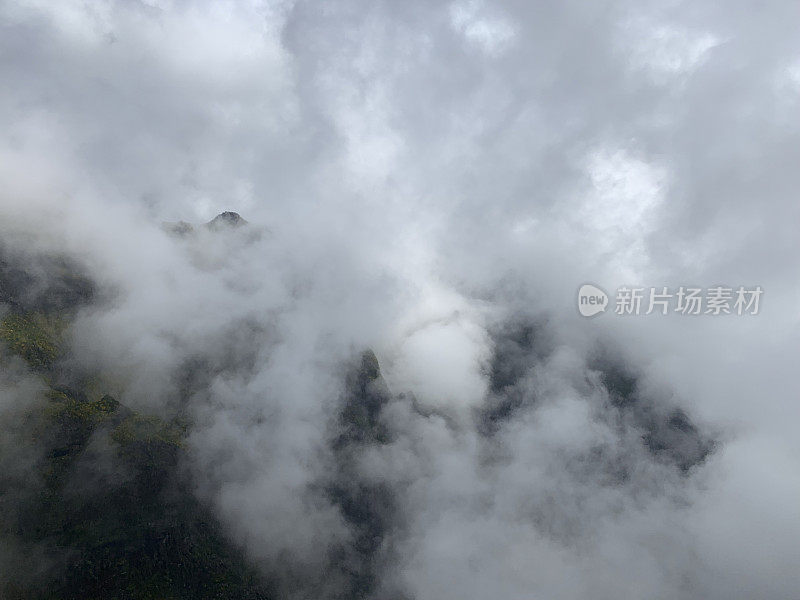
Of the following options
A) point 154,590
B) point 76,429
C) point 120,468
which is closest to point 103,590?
point 154,590

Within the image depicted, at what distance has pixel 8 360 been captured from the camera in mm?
194625

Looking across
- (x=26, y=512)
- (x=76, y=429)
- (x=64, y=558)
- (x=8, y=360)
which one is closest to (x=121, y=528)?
(x=64, y=558)

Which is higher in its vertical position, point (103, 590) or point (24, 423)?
point (24, 423)

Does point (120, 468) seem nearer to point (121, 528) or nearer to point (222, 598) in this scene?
point (121, 528)

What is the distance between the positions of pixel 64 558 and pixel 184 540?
43.1m

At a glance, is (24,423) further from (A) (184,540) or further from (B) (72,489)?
(A) (184,540)

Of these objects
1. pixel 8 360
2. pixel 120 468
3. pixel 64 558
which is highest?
pixel 8 360

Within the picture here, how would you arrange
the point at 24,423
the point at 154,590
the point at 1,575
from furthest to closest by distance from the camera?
1. the point at 24,423
2. the point at 154,590
3. the point at 1,575

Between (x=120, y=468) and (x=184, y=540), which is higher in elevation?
(x=120, y=468)

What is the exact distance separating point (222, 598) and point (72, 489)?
7764cm

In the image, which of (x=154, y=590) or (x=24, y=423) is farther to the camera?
(x=24, y=423)

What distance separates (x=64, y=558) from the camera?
561ft

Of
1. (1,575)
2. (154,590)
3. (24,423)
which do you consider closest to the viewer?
(1,575)

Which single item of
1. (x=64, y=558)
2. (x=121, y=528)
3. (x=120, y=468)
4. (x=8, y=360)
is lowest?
(x=64, y=558)
